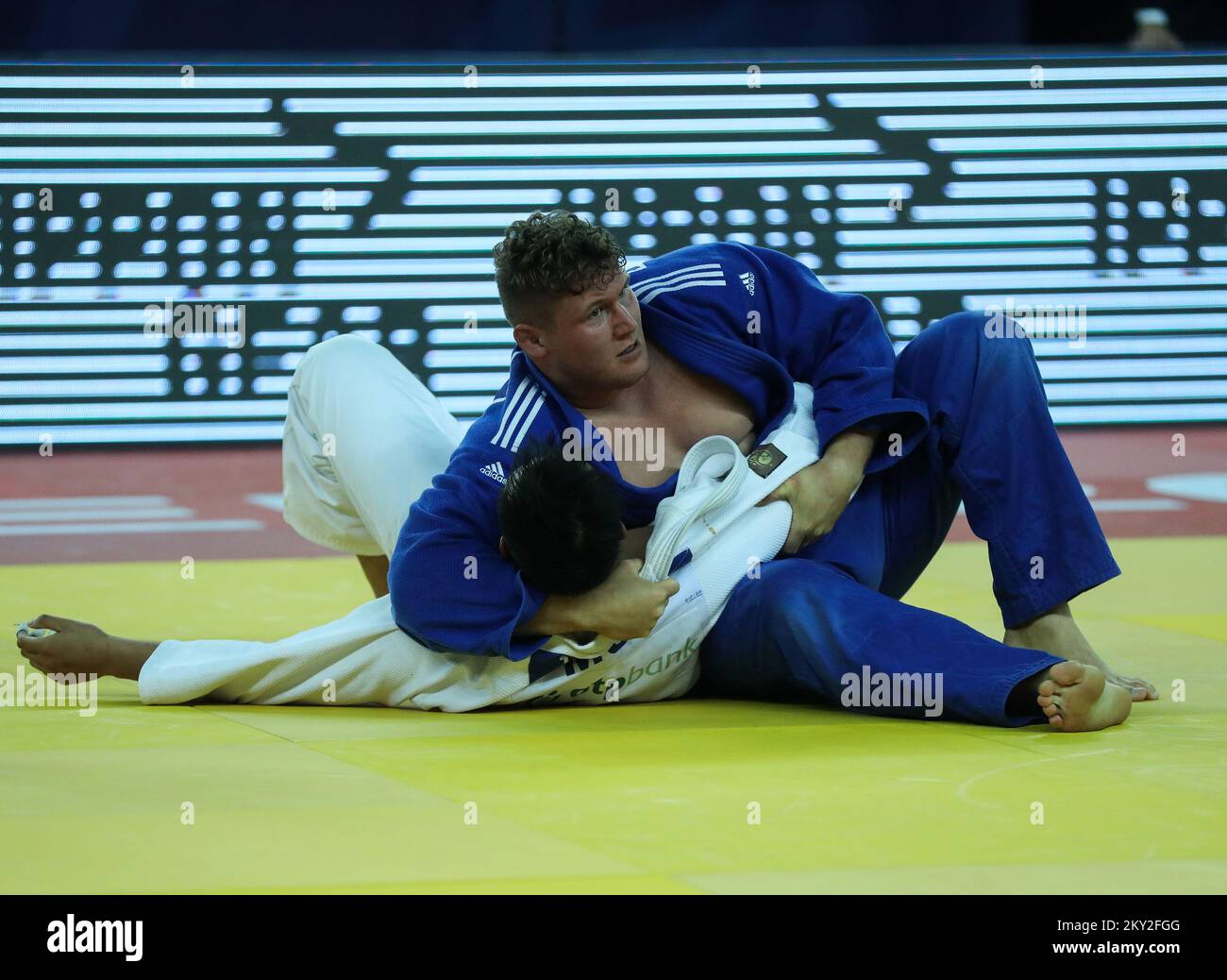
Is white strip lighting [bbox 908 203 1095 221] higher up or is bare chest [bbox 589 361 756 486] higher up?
white strip lighting [bbox 908 203 1095 221]

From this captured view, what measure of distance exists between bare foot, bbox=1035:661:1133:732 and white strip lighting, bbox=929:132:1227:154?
23.0ft

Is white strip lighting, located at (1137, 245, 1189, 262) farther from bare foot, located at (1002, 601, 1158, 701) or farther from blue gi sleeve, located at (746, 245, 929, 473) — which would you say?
bare foot, located at (1002, 601, 1158, 701)

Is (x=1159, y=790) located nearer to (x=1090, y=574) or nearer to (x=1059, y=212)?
(x=1090, y=574)

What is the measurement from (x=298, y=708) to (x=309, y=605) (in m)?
1.45

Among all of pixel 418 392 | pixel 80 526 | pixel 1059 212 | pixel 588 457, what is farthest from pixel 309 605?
pixel 1059 212

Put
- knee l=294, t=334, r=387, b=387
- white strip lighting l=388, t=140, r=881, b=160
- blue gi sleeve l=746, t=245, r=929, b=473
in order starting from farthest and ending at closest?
white strip lighting l=388, t=140, r=881, b=160, knee l=294, t=334, r=387, b=387, blue gi sleeve l=746, t=245, r=929, b=473

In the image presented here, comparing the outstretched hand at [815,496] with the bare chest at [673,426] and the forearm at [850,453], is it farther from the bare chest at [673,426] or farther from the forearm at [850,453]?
the bare chest at [673,426]

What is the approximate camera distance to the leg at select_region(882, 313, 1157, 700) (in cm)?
319

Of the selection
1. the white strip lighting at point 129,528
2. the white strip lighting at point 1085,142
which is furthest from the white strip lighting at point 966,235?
the white strip lighting at point 129,528

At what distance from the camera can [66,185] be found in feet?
29.6

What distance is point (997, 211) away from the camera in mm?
9578

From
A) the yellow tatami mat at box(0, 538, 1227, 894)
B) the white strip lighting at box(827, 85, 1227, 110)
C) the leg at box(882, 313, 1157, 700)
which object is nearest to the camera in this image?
the yellow tatami mat at box(0, 538, 1227, 894)

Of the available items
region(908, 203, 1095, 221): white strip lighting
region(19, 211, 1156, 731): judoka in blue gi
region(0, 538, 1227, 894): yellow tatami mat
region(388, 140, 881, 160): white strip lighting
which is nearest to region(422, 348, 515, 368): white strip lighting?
region(388, 140, 881, 160): white strip lighting

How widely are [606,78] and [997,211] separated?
2.28m
